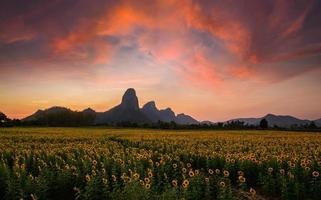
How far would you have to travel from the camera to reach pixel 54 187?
49.3 ft

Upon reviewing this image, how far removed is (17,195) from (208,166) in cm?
1068

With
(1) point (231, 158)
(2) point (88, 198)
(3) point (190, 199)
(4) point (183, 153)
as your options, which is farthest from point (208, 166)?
(2) point (88, 198)

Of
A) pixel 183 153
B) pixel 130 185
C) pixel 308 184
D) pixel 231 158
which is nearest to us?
pixel 130 185

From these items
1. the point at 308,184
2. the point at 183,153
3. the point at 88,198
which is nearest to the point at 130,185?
the point at 88,198

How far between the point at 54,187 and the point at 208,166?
8896 millimetres

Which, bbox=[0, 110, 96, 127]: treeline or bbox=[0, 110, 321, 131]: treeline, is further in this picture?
bbox=[0, 110, 96, 127]: treeline

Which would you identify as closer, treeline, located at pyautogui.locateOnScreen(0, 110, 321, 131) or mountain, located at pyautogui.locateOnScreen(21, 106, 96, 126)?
treeline, located at pyautogui.locateOnScreen(0, 110, 321, 131)

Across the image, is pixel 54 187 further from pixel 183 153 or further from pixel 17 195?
pixel 183 153

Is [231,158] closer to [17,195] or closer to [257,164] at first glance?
[257,164]

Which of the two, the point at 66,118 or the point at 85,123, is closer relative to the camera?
the point at 66,118

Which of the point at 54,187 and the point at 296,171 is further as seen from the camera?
the point at 296,171

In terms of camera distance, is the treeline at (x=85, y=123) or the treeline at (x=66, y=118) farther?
the treeline at (x=66, y=118)

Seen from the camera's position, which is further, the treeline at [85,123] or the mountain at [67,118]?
the mountain at [67,118]

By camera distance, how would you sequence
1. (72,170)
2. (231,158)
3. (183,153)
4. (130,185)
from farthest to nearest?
(183,153) → (231,158) → (72,170) → (130,185)
